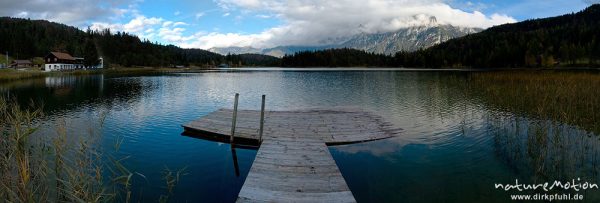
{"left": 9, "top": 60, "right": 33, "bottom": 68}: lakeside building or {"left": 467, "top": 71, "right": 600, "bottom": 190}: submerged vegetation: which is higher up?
{"left": 9, "top": 60, "right": 33, "bottom": 68}: lakeside building

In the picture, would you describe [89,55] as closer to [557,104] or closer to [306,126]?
[306,126]

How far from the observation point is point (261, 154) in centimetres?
1440

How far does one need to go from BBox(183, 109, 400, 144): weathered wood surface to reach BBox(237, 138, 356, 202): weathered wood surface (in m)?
3.07

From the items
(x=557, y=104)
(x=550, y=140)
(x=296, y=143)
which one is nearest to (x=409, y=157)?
(x=296, y=143)

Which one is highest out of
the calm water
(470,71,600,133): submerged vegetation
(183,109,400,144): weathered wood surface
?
(470,71,600,133): submerged vegetation

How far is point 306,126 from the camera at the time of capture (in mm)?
21016

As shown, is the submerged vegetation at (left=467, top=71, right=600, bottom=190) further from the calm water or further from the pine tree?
the pine tree

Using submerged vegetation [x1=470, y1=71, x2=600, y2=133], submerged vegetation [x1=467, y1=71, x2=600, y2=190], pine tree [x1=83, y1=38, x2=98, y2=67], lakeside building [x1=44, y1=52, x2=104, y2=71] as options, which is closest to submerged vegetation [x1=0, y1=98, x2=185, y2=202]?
submerged vegetation [x1=467, y1=71, x2=600, y2=190]

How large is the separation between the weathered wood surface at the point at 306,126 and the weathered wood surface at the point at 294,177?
3.07m

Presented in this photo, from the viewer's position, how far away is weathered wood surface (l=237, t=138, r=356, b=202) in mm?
9898

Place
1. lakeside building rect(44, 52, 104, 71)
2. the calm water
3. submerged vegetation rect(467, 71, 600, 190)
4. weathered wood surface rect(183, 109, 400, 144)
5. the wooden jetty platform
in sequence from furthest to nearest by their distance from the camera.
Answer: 1. lakeside building rect(44, 52, 104, 71)
2. weathered wood surface rect(183, 109, 400, 144)
3. submerged vegetation rect(467, 71, 600, 190)
4. the calm water
5. the wooden jetty platform

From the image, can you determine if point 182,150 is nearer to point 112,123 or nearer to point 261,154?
point 261,154

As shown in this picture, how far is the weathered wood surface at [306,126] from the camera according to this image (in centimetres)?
1897

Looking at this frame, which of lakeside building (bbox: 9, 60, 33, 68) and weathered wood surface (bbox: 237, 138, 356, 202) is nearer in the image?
weathered wood surface (bbox: 237, 138, 356, 202)
